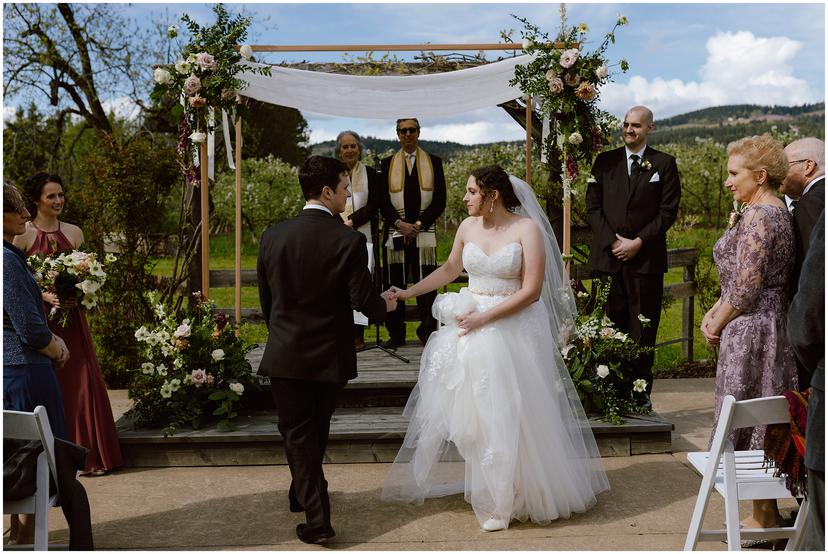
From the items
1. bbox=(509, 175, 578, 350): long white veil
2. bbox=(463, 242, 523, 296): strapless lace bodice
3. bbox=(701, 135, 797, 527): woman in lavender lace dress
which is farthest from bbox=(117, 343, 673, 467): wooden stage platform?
bbox=(701, 135, 797, 527): woman in lavender lace dress

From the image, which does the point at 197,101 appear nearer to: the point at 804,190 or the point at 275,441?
the point at 275,441

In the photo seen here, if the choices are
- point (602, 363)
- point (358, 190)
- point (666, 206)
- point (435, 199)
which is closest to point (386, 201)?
point (358, 190)

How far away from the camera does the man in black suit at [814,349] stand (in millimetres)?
2543

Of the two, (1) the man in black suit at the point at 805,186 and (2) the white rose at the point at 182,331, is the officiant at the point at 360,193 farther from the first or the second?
(1) the man in black suit at the point at 805,186

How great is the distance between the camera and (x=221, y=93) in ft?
19.2

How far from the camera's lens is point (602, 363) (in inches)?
218

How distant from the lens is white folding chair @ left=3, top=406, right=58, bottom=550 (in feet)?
10.1

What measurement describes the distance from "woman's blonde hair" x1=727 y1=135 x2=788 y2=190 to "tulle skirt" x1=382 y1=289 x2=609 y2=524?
127 centimetres

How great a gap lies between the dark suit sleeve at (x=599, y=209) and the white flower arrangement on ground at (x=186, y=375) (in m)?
2.64

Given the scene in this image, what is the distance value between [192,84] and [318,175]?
93.2 inches

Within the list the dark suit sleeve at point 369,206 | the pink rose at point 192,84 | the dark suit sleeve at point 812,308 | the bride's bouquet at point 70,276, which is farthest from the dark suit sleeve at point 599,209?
the bride's bouquet at point 70,276

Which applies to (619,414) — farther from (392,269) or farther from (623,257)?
(392,269)

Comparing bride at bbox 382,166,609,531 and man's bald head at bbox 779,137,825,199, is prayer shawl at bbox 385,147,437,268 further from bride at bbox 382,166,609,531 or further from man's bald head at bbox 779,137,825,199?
man's bald head at bbox 779,137,825,199


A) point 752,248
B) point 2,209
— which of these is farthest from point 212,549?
point 752,248
